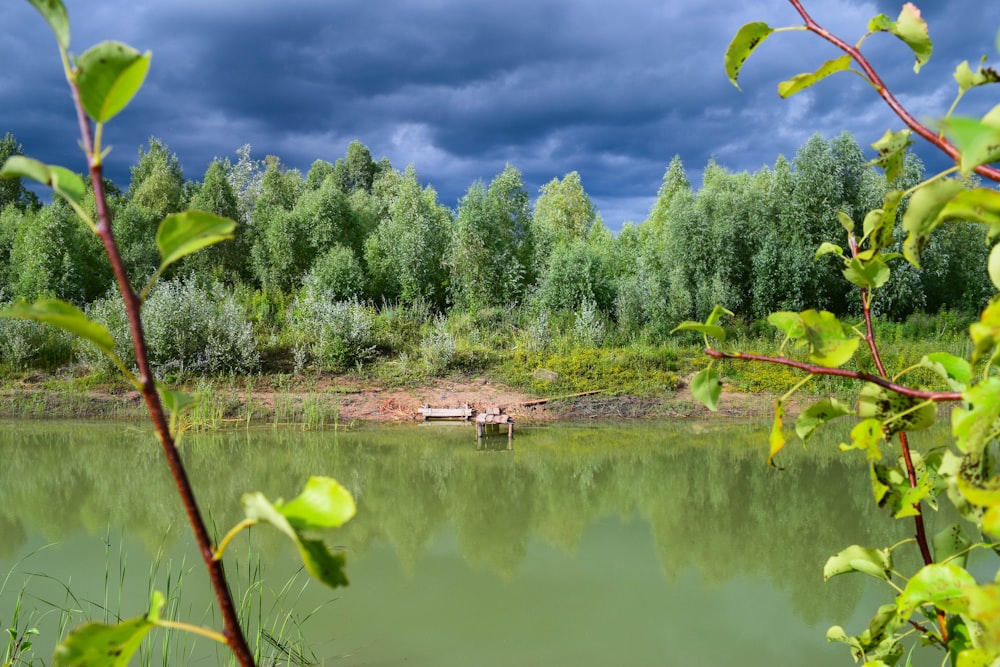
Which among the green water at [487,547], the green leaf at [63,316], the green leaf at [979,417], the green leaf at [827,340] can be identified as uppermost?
the green leaf at [63,316]

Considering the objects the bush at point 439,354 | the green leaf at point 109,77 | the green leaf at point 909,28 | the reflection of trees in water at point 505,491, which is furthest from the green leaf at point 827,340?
the bush at point 439,354

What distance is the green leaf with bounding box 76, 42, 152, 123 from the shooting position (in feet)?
1.07

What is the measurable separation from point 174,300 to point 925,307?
1222 centimetres

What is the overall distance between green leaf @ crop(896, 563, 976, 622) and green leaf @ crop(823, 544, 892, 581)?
0.15 m

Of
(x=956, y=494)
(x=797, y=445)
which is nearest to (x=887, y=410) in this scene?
(x=956, y=494)

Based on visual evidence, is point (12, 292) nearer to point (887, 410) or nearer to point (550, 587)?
point (550, 587)

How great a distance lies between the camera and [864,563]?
2.17 feet

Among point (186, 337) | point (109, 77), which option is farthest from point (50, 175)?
point (186, 337)

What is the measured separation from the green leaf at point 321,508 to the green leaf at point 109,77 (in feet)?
0.73

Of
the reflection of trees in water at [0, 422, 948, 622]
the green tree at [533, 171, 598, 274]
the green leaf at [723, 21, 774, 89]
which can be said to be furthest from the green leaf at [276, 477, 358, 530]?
the green tree at [533, 171, 598, 274]

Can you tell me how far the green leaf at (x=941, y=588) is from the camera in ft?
1.62

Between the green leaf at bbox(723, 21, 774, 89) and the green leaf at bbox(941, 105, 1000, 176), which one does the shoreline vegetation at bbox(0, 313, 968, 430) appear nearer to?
the green leaf at bbox(723, 21, 774, 89)

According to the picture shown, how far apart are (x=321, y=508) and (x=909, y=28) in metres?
0.60

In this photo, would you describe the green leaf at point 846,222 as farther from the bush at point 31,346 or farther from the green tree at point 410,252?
the green tree at point 410,252
